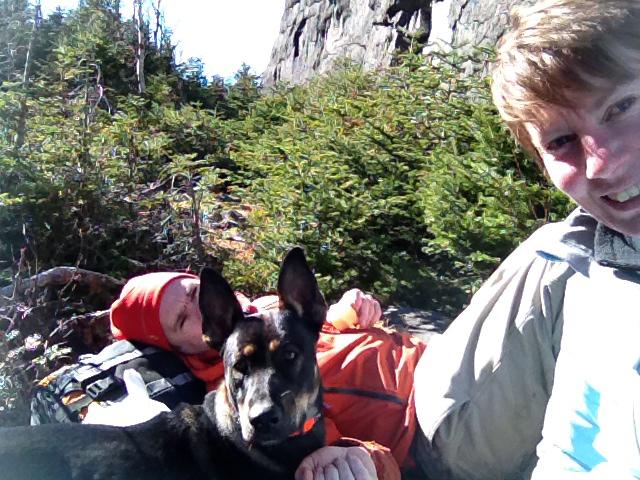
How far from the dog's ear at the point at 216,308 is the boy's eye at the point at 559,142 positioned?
1487 mm

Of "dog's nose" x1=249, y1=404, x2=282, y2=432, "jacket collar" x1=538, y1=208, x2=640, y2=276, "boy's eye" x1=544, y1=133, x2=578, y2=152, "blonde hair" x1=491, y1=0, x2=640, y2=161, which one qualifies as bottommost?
"dog's nose" x1=249, y1=404, x2=282, y2=432

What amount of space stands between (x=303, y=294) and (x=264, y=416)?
58 centimetres

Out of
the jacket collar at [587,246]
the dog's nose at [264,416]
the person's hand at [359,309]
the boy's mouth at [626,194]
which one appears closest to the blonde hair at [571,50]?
the boy's mouth at [626,194]

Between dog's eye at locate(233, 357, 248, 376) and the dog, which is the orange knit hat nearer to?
the dog

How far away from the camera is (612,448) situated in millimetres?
1812

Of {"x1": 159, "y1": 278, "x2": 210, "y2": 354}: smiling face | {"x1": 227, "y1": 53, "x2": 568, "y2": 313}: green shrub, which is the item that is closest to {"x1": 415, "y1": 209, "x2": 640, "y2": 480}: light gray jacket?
{"x1": 159, "y1": 278, "x2": 210, "y2": 354}: smiling face

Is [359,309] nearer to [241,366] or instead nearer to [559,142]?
[241,366]

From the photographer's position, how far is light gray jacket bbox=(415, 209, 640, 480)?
1.93 meters

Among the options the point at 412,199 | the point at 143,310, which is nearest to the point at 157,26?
the point at 412,199

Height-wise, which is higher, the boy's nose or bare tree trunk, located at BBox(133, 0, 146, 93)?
bare tree trunk, located at BBox(133, 0, 146, 93)

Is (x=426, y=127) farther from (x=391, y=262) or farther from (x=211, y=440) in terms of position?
(x=211, y=440)

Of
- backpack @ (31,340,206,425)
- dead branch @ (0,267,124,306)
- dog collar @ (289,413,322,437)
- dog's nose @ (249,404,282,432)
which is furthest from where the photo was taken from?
dead branch @ (0,267,124,306)

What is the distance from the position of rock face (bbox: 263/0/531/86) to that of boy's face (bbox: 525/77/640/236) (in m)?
8.35

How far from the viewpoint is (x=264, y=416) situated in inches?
102
